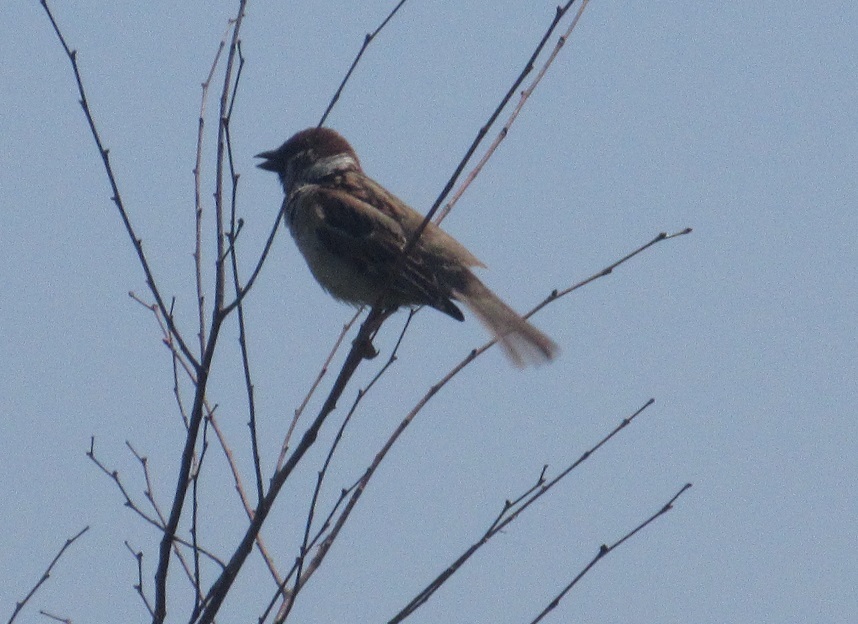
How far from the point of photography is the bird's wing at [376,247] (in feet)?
19.4

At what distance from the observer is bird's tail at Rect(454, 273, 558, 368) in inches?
221

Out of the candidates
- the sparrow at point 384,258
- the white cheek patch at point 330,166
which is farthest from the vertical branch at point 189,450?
the white cheek patch at point 330,166

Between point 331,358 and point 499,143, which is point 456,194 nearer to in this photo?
point 499,143

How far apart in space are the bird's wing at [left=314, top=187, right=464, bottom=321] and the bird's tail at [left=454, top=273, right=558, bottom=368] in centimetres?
12

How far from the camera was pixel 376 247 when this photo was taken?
623 cm

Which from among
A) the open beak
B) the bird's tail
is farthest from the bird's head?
the bird's tail

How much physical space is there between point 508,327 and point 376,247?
866mm

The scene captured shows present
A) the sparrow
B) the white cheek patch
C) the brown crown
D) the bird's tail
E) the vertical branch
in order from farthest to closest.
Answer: the brown crown → the white cheek patch → the sparrow → the bird's tail → the vertical branch

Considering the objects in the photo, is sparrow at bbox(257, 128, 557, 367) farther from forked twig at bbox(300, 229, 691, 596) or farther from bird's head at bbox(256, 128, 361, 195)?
forked twig at bbox(300, 229, 691, 596)

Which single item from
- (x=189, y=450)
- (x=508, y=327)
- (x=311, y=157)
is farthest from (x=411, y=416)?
(x=311, y=157)

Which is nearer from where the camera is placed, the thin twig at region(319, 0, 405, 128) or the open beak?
the thin twig at region(319, 0, 405, 128)

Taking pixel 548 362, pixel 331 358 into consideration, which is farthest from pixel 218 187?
pixel 548 362

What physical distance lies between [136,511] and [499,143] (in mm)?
1552

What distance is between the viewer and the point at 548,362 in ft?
18.5
